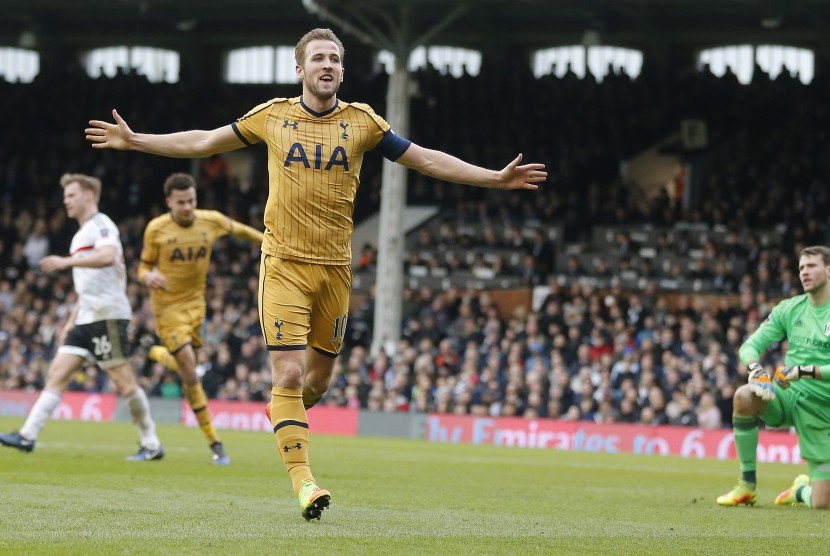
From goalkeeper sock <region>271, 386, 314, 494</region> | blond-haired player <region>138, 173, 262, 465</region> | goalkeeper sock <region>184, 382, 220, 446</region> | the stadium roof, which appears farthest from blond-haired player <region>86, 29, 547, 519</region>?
Answer: the stadium roof

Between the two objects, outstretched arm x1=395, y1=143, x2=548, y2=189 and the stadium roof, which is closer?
outstretched arm x1=395, y1=143, x2=548, y2=189

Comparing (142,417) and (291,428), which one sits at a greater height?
(291,428)

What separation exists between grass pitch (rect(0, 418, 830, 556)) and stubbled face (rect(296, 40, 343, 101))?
Result: 2400 millimetres

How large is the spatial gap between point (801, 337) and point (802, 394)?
1.39 feet

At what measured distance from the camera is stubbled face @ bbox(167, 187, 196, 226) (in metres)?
12.9

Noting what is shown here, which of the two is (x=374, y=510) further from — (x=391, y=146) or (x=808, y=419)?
(x=808, y=419)

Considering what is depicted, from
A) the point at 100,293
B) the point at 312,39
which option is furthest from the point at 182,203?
the point at 312,39

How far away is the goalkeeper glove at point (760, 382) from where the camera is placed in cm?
995

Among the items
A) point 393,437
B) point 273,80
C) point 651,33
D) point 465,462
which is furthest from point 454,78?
point 465,462

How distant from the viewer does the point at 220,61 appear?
4650cm

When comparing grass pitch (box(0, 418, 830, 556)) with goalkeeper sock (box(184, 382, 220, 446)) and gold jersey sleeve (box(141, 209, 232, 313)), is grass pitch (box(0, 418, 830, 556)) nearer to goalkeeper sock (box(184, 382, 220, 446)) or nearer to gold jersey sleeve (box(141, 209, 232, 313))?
goalkeeper sock (box(184, 382, 220, 446))

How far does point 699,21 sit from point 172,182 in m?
29.1

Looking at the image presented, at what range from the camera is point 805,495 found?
1058 centimetres

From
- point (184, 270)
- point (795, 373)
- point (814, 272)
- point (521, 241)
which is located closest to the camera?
point (795, 373)
